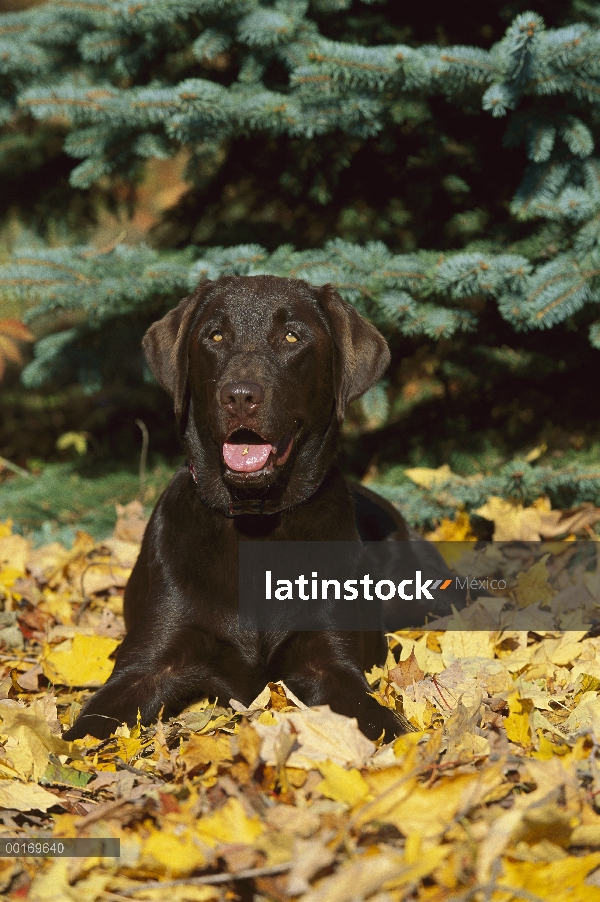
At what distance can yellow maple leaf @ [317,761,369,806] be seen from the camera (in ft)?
5.85

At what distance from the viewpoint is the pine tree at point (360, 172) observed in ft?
13.4

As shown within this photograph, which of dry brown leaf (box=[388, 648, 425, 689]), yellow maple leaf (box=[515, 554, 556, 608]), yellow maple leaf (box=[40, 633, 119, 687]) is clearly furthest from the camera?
yellow maple leaf (box=[515, 554, 556, 608])

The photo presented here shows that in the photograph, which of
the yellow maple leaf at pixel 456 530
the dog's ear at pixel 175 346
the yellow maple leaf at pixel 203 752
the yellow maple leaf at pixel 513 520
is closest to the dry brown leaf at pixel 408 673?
the yellow maple leaf at pixel 203 752

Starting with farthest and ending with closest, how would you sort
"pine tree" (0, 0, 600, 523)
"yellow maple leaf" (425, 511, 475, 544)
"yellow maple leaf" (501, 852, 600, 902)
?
1. "yellow maple leaf" (425, 511, 475, 544)
2. "pine tree" (0, 0, 600, 523)
3. "yellow maple leaf" (501, 852, 600, 902)

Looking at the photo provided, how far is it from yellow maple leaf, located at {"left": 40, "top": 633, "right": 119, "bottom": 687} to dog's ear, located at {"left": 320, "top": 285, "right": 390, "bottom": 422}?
1215mm

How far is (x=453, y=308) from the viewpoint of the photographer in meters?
4.45

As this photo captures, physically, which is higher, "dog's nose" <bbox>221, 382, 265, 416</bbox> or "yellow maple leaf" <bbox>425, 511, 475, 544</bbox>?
"dog's nose" <bbox>221, 382, 265, 416</bbox>

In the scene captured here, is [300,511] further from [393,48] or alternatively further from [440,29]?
[440,29]

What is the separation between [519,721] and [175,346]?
1.80 m

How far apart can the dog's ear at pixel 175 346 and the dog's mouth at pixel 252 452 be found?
1.05 feet

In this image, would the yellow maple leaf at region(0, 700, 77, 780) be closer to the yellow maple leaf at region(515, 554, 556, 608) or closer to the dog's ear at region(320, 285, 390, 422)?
the dog's ear at region(320, 285, 390, 422)

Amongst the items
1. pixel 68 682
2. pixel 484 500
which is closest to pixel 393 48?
pixel 484 500

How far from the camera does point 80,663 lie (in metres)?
3.18

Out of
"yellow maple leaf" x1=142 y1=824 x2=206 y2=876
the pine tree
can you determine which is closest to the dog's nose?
"yellow maple leaf" x1=142 y1=824 x2=206 y2=876
